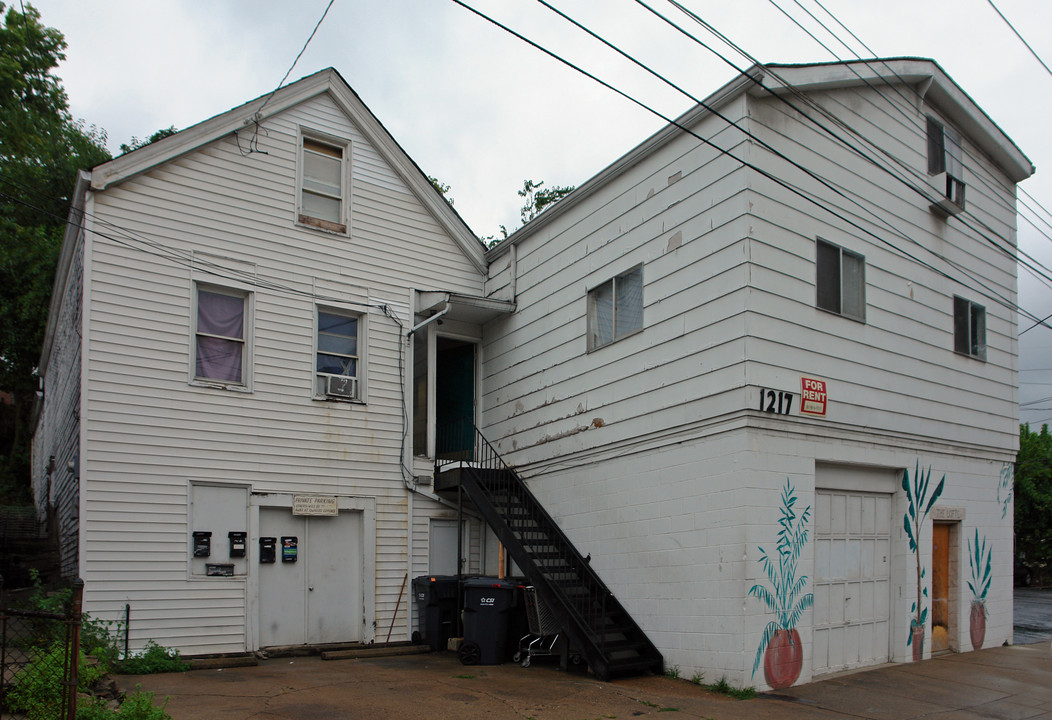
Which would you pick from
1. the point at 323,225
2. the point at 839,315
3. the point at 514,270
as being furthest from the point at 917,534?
the point at 323,225

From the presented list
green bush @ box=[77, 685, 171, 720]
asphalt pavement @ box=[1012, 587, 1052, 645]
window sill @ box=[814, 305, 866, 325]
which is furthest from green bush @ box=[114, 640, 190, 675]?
asphalt pavement @ box=[1012, 587, 1052, 645]

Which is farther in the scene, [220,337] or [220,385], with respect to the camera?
[220,337]

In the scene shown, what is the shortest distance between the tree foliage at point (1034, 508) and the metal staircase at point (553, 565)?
1870 centimetres

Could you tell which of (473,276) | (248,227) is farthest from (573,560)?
(248,227)

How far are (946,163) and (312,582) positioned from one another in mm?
11952

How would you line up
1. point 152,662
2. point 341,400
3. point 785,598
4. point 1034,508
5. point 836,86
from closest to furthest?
point 785,598
point 152,662
point 836,86
point 341,400
point 1034,508

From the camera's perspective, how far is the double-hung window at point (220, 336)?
38.7ft

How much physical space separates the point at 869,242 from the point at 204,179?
968 centimetres

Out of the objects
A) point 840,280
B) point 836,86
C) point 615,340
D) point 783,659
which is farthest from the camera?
point 615,340

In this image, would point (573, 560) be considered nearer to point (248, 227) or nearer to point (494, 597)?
point (494, 597)

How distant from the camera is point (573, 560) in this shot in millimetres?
11531

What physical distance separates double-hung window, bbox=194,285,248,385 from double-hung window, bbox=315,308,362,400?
1204 millimetres

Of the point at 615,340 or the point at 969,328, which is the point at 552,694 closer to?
the point at 615,340

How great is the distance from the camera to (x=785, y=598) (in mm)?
9203
